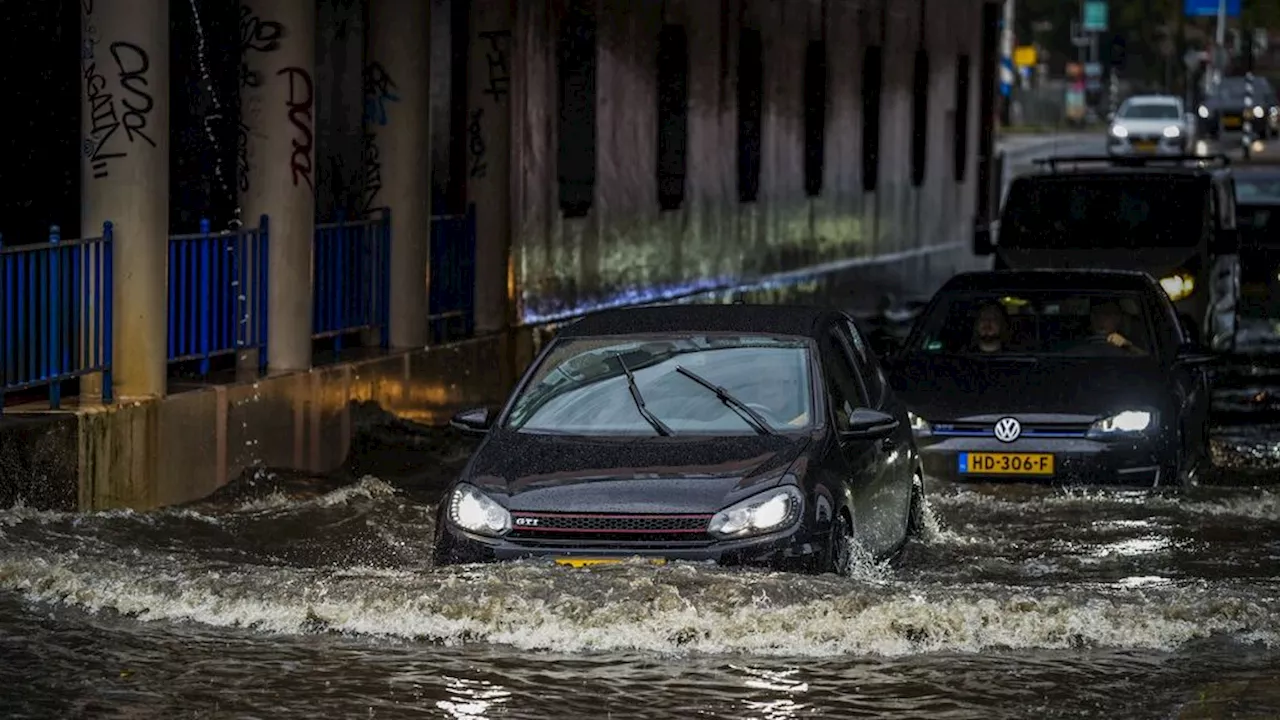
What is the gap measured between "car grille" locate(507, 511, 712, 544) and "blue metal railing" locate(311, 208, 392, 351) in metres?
6.84

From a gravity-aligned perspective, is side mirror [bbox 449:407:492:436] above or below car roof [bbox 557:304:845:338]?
below

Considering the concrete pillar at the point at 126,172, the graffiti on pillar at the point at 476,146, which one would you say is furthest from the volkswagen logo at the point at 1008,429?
the graffiti on pillar at the point at 476,146

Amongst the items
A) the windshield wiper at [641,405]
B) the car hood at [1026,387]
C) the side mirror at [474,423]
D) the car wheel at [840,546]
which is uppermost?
the windshield wiper at [641,405]

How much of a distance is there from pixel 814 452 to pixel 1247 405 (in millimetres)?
11142

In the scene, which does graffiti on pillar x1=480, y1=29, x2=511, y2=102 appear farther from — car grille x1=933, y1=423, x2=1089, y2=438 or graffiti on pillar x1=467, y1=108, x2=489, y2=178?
car grille x1=933, y1=423, x2=1089, y2=438

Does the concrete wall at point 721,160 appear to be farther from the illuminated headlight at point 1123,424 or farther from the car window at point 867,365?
the car window at point 867,365

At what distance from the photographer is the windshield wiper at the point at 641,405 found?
11.3 m

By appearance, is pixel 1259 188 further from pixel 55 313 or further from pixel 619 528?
pixel 619 528

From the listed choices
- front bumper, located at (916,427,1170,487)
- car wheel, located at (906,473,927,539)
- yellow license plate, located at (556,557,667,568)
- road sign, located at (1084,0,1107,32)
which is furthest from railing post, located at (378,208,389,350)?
road sign, located at (1084,0,1107,32)

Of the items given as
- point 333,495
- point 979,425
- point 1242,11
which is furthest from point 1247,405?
point 1242,11

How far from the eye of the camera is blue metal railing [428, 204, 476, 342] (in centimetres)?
1977

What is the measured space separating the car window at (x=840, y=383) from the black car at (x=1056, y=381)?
111 inches

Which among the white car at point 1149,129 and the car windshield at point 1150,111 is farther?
the car windshield at point 1150,111

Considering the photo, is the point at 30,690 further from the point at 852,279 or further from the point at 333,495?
the point at 852,279
